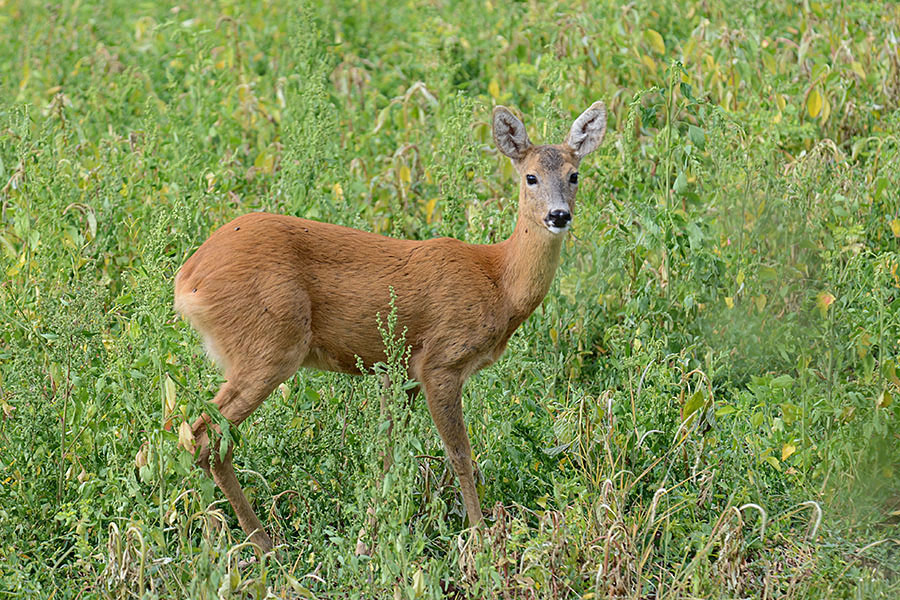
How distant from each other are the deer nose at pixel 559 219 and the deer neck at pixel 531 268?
0.11 metres

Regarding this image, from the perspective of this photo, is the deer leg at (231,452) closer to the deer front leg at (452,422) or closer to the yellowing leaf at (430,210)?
the deer front leg at (452,422)

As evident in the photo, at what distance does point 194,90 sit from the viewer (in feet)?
25.0

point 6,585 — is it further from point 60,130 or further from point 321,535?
point 60,130

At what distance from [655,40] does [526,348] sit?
9.94ft

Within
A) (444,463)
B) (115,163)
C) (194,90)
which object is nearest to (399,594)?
(444,463)

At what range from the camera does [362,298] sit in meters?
5.00

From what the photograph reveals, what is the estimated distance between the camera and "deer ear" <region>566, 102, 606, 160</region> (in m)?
5.54

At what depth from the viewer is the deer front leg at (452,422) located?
5.04 metres

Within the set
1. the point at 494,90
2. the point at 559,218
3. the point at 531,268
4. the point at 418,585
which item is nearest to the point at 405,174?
the point at 494,90

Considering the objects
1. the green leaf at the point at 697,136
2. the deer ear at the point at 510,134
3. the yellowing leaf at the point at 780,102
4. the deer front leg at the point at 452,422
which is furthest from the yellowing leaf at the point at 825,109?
the deer front leg at the point at 452,422

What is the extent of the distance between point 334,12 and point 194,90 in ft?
8.34

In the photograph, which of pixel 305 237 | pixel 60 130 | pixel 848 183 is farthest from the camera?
pixel 60 130

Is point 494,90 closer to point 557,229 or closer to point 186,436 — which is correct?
point 557,229

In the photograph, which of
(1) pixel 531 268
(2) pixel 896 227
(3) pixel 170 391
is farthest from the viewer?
(2) pixel 896 227
